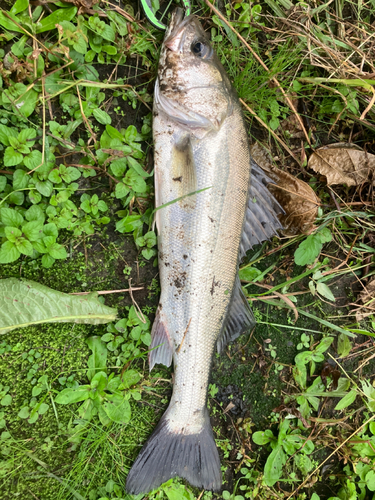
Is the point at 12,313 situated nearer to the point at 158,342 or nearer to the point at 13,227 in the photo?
the point at 13,227

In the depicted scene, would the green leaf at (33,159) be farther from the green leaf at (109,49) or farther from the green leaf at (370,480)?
the green leaf at (370,480)

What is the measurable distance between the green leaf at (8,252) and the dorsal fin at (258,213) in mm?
1563

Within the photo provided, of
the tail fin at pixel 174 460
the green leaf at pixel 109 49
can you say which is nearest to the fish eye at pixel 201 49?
the green leaf at pixel 109 49

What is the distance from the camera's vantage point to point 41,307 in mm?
2059

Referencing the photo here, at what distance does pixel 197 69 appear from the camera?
2078 mm

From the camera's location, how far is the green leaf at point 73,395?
2.11 metres

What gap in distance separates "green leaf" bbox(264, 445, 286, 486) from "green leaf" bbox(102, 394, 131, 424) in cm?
131

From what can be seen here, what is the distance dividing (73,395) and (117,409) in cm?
34

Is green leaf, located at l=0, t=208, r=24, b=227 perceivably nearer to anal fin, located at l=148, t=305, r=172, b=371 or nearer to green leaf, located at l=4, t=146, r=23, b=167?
green leaf, located at l=4, t=146, r=23, b=167

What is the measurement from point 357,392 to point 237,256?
1855 millimetres

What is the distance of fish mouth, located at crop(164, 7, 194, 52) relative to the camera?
205cm

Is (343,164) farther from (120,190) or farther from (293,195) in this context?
(120,190)

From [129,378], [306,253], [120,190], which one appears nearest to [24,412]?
[129,378]

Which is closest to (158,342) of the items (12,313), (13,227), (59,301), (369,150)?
(59,301)
